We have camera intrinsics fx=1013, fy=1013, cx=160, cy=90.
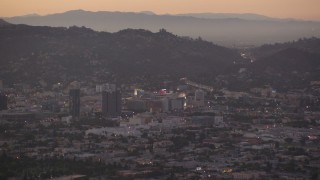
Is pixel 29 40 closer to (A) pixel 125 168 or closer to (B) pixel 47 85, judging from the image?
(B) pixel 47 85

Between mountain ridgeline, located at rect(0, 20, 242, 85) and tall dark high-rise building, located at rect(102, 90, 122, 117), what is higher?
mountain ridgeline, located at rect(0, 20, 242, 85)

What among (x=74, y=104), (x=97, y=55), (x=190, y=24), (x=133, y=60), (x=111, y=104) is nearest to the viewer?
(x=74, y=104)

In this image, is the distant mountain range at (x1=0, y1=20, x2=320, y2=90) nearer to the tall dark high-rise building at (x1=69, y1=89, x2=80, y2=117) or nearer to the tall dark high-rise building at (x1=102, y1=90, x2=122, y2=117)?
the tall dark high-rise building at (x1=69, y1=89, x2=80, y2=117)

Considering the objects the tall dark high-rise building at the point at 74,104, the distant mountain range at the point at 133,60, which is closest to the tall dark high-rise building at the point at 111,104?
the tall dark high-rise building at the point at 74,104

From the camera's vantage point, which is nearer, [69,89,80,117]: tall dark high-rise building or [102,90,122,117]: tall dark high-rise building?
[69,89,80,117]: tall dark high-rise building

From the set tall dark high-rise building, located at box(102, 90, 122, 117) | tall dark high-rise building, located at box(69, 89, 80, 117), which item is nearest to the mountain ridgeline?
tall dark high-rise building, located at box(69, 89, 80, 117)

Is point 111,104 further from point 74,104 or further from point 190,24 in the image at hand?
point 190,24

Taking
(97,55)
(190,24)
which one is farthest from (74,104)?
(190,24)
